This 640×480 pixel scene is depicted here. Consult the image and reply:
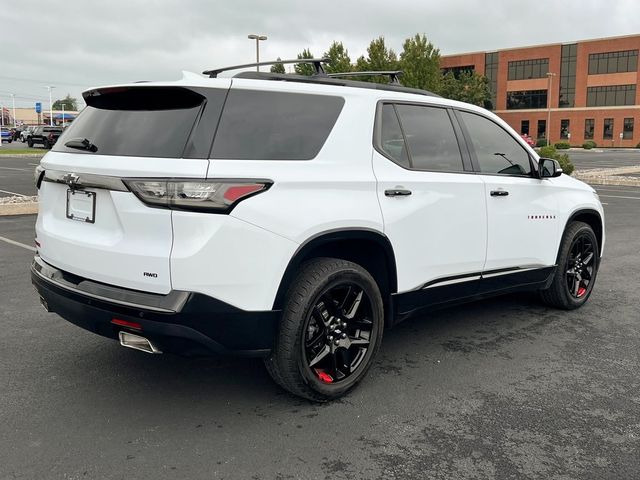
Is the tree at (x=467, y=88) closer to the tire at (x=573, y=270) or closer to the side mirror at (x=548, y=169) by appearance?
the tire at (x=573, y=270)

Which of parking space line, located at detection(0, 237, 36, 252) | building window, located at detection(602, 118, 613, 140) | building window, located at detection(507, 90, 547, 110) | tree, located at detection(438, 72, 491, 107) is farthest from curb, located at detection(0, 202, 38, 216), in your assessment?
building window, located at detection(507, 90, 547, 110)

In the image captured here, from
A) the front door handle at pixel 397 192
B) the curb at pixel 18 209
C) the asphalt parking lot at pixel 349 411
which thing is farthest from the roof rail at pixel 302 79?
the curb at pixel 18 209

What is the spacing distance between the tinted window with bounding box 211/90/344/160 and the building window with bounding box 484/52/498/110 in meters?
83.4

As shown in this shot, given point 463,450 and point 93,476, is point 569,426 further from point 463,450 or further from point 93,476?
point 93,476

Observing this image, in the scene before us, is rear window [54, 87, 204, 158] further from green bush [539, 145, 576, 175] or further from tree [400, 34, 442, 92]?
tree [400, 34, 442, 92]

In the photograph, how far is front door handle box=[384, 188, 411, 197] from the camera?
12.0 ft

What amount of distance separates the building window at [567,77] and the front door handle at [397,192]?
81.3 m

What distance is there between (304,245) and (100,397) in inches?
61.6

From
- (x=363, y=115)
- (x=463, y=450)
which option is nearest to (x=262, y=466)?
(x=463, y=450)

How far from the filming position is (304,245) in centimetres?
321

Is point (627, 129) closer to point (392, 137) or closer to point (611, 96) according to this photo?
point (611, 96)

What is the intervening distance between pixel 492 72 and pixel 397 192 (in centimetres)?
8555

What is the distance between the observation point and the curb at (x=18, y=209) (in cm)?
1138

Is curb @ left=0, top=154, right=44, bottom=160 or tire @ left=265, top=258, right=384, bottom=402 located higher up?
curb @ left=0, top=154, right=44, bottom=160
